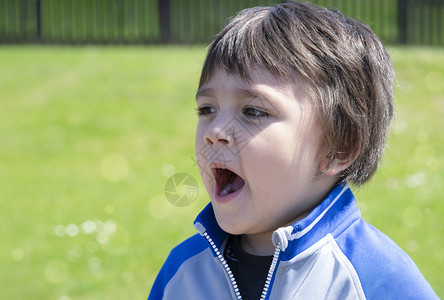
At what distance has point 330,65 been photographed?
1.85m

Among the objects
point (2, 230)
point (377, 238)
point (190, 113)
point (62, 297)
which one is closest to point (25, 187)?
point (2, 230)

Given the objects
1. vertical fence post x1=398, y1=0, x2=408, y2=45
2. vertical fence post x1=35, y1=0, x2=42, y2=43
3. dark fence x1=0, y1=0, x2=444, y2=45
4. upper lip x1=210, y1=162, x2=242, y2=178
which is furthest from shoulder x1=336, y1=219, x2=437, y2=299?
vertical fence post x1=35, y1=0, x2=42, y2=43

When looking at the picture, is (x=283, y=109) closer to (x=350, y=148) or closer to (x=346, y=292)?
(x=350, y=148)

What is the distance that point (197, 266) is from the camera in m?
1.97

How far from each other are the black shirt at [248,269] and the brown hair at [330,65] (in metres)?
0.37

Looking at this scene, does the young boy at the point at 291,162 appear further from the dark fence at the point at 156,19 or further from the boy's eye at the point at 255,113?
the dark fence at the point at 156,19

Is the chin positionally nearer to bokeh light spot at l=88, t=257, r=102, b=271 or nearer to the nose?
the nose

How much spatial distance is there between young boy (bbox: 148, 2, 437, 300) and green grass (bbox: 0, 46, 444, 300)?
1.56ft

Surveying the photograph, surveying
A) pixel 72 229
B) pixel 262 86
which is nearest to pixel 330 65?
pixel 262 86

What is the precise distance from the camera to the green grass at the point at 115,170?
4.59 m

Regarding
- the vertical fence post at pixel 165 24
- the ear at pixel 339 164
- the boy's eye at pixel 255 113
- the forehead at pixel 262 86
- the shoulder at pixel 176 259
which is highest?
the forehead at pixel 262 86

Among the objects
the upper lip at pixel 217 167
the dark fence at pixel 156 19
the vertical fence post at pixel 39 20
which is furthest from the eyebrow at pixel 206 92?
the vertical fence post at pixel 39 20

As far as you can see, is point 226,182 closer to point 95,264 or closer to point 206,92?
point 206,92

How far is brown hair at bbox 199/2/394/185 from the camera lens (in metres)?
1.83
